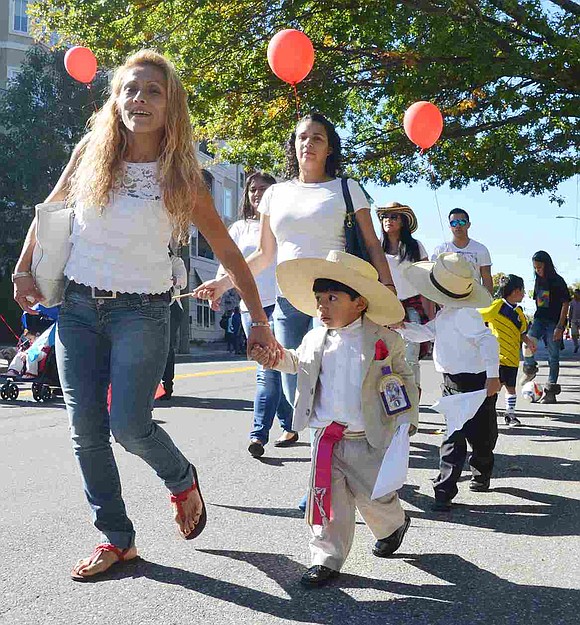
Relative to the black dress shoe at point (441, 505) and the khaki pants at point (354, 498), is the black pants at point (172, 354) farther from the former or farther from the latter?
the khaki pants at point (354, 498)

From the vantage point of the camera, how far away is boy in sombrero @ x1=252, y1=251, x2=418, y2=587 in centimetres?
371

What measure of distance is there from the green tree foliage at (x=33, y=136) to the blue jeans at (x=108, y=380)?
101ft

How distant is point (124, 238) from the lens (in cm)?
357

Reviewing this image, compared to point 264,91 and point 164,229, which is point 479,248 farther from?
point 264,91

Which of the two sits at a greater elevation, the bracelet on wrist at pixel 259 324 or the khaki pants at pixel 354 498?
the bracelet on wrist at pixel 259 324

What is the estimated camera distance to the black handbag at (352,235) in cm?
466

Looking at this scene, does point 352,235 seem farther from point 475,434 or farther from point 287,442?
point 287,442

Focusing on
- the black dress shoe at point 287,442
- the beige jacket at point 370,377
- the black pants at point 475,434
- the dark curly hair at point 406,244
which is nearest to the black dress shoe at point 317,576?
the beige jacket at point 370,377

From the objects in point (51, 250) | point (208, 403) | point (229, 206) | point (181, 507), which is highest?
point (229, 206)

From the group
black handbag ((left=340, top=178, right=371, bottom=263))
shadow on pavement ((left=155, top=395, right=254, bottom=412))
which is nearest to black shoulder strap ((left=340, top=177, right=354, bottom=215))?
black handbag ((left=340, top=178, right=371, bottom=263))

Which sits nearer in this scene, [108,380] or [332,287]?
[108,380]

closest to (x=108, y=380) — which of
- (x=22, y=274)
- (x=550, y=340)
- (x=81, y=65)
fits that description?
(x=22, y=274)

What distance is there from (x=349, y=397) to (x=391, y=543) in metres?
0.67

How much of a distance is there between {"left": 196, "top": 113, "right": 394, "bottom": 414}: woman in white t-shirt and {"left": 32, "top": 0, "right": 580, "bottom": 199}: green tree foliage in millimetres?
8968
